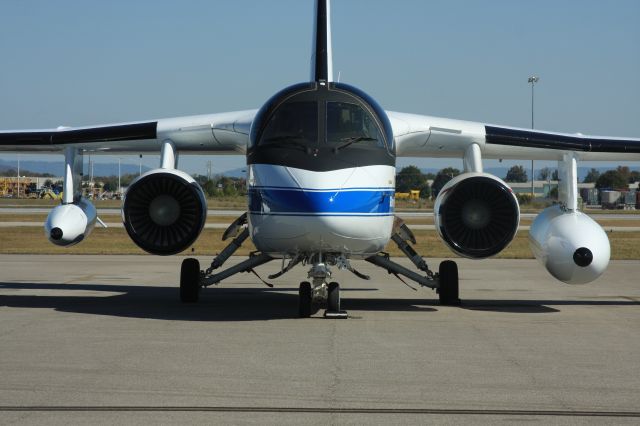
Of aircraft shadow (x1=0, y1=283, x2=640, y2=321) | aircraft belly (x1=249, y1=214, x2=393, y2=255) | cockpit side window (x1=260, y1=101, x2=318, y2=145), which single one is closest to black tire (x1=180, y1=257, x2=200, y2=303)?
aircraft shadow (x1=0, y1=283, x2=640, y2=321)

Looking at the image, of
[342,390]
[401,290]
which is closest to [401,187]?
[401,290]

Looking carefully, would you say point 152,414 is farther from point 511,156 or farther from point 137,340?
point 511,156

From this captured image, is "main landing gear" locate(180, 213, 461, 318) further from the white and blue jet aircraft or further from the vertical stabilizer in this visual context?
the vertical stabilizer

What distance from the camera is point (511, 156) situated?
1812 cm

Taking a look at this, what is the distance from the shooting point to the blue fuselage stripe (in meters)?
12.4

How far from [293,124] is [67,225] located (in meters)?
4.82

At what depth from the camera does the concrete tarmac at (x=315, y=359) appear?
756cm

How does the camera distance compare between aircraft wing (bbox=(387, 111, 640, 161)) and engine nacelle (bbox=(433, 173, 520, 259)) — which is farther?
aircraft wing (bbox=(387, 111, 640, 161))

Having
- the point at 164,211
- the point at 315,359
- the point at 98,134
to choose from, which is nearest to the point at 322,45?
the point at 164,211

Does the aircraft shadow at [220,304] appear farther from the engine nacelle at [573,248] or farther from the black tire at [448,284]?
the engine nacelle at [573,248]

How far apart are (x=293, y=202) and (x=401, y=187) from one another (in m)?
135

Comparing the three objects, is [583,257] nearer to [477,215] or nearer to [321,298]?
[477,215]

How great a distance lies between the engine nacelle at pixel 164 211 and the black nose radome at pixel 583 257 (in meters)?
5.44

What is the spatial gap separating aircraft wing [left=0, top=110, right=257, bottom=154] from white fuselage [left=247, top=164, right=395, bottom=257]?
3.22 metres
